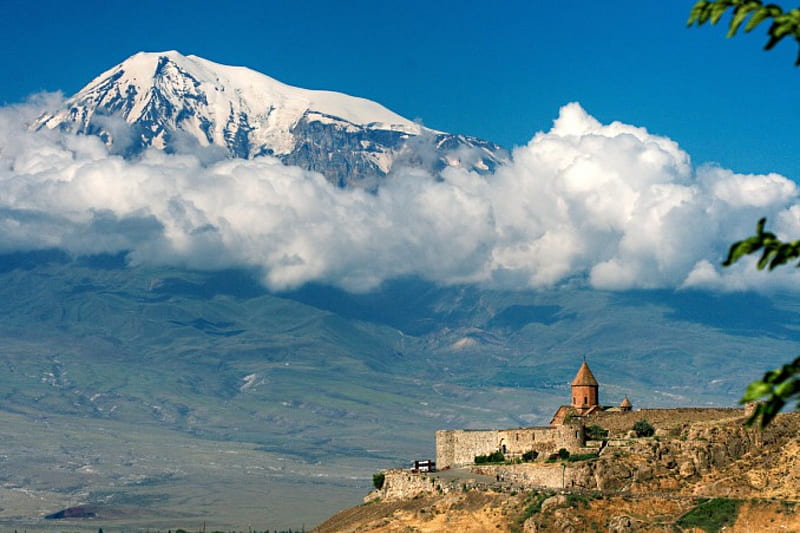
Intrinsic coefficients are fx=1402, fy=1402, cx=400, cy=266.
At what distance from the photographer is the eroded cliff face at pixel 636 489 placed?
76000mm

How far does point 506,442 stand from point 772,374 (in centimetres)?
7870

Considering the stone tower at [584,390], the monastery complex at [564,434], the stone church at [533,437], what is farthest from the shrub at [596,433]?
the stone tower at [584,390]

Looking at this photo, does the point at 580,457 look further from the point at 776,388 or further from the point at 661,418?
the point at 776,388

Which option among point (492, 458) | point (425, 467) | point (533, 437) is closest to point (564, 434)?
point (533, 437)

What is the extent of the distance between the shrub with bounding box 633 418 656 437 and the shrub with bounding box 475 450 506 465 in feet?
32.2

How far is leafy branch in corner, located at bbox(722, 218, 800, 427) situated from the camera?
17.1m

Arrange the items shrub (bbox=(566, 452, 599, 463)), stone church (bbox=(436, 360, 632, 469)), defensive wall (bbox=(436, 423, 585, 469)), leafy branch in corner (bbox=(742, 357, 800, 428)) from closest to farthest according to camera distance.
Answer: leafy branch in corner (bbox=(742, 357, 800, 428)) < shrub (bbox=(566, 452, 599, 463)) < defensive wall (bbox=(436, 423, 585, 469)) < stone church (bbox=(436, 360, 632, 469))

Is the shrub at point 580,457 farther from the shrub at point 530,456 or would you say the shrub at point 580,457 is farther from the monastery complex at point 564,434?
the shrub at point 530,456

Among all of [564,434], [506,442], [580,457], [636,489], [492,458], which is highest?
[506,442]

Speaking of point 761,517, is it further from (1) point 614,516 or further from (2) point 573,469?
(2) point 573,469

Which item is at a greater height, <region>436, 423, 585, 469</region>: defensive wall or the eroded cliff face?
<region>436, 423, 585, 469</region>: defensive wall

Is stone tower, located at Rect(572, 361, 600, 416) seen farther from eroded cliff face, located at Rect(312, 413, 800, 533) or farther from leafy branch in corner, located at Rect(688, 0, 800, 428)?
leafy branch in corner, located at Rect(688, 0, 800, 428)

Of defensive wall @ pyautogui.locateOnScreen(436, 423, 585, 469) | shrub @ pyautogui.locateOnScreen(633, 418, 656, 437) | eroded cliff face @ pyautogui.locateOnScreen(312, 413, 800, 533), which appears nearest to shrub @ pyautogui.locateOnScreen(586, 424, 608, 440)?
defensive wall @ pyautogui.locateOnScreen(436, 423, 585, 469)

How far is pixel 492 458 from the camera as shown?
314 feet
